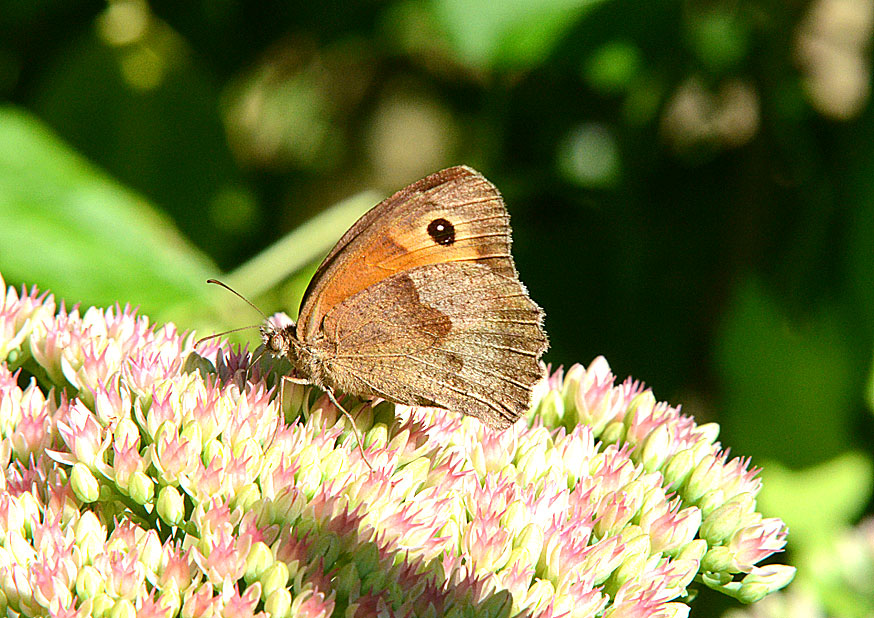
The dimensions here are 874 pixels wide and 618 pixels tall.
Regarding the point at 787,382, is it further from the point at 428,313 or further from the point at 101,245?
the point at 101,245

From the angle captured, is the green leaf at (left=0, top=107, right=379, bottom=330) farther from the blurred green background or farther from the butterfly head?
the butterfly head

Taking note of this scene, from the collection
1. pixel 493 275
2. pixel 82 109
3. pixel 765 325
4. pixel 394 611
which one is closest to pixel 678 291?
pixel 765 325

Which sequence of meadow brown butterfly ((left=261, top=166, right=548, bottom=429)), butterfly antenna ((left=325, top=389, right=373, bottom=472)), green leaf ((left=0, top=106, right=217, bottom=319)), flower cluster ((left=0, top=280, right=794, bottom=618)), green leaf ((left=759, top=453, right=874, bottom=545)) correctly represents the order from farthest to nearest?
green leaf ((left=759, top=453, right=874, bottom=545)) → green leaf ((left=0, top=106, right=217, bottom=319)) → meadow brown butterfly ((left=261, top=166, right=548, bottom=429)) → butterfly antenna ((left=325, top=389, right=373, bottom=472)) → flower cluster ((left=0, top=280, right=794, bottom=618))

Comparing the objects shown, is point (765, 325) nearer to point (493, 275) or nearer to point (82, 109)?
point (493, 275)

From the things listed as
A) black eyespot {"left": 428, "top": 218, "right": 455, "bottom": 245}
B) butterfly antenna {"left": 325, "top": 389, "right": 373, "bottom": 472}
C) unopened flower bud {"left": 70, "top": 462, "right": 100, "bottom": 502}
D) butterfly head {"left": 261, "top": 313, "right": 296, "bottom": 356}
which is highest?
black eyespot {"left": 428, "top": 218, "right": 455, "bottom": 245}

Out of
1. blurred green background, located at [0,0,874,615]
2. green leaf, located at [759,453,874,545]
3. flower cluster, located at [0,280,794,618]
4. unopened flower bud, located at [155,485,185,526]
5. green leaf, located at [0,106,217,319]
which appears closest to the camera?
flower cluster, located at [0,280,794,618]

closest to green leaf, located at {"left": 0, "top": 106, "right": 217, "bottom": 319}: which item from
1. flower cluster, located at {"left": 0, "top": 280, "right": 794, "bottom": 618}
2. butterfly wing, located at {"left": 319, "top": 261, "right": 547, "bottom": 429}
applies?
flower cluster, located at {"left": 0, "top": 280, "right": 794, "bottom": 618}

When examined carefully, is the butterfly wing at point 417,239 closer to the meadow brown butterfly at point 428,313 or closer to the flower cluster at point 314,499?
the meadow brown butterfly at point 428,313

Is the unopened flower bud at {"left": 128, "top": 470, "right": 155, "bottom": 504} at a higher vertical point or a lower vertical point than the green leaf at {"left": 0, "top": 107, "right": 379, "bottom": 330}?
lower

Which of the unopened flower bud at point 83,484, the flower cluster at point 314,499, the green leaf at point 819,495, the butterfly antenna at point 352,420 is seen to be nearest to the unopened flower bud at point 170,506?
the flower cluster at point 314,499
